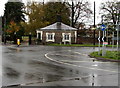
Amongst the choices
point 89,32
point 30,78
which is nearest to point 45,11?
point 89,32

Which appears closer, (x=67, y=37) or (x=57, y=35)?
(x=57, y=35)

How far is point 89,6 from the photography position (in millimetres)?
53062

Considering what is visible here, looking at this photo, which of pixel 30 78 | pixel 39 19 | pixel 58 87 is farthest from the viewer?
pixel 39 19

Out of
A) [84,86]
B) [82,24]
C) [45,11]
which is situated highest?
[45,11]

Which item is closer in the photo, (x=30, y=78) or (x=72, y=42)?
(x=30, y=78)

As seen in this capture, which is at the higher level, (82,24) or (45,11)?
(45,11)

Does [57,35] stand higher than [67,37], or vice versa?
[57,35]

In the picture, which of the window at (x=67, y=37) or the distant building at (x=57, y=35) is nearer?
the distant building at (x=57, y=35)

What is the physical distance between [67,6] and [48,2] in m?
5.37

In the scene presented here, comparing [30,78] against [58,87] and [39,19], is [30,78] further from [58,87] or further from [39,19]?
[39,19]

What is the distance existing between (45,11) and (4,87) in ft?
151

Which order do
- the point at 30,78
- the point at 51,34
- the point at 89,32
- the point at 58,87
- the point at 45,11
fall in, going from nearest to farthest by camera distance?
the point at 58,87, the point at 30,78, the point at 51,34, the point at 45,11, the point at 89,32

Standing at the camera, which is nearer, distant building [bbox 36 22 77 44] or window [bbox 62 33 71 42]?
distant building [bbox 36 22 77 44]

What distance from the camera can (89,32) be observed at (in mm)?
57406
